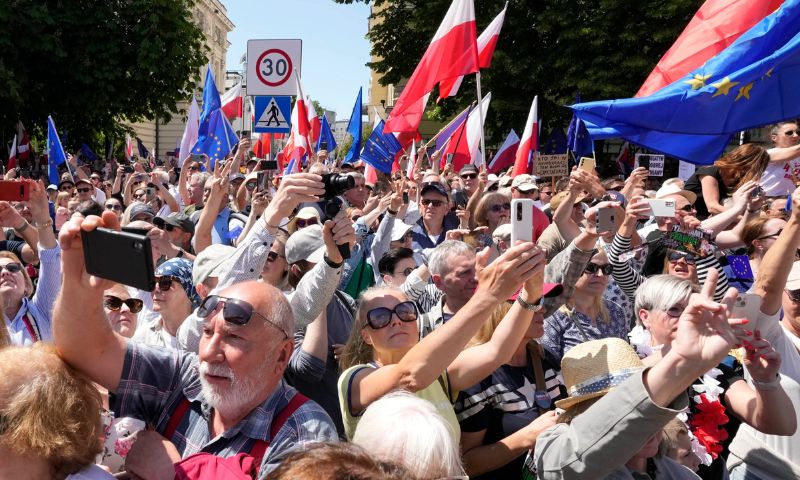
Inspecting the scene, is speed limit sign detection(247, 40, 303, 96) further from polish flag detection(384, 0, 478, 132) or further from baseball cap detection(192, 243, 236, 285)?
baseball cap detection(192, 243, 236, 285)

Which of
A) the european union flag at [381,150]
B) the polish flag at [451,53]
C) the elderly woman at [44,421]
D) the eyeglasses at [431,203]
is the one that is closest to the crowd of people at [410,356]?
the elderly woman at [44,421]

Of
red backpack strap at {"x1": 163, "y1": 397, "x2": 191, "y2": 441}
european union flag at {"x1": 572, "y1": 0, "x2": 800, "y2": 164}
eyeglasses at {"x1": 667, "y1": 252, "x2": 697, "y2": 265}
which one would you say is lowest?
red backpack strap at {"x1": 163, "y1": 397, "x2": 191, "y2": 441}

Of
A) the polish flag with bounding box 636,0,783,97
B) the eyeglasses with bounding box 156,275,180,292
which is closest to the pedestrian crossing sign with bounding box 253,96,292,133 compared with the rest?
the polish flag with bounding box 636,0,783,97

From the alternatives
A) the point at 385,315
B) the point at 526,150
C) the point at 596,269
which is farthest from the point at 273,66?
the point at 385,315

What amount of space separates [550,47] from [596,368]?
2043 cm

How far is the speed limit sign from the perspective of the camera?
7551 millimetres

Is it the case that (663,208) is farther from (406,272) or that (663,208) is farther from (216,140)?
(216,140)

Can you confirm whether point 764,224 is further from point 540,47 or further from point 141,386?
point 540,47

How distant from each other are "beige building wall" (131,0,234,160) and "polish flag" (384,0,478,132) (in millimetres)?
Answer: 44236

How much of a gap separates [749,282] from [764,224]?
0.37 meters

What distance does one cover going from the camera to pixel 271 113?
7820 millimetres

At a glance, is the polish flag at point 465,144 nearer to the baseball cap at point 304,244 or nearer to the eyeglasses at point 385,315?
the baseball cap at point 304,244

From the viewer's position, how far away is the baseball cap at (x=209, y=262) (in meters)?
4.07

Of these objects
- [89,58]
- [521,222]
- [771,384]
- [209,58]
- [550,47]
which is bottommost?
[771,384]
